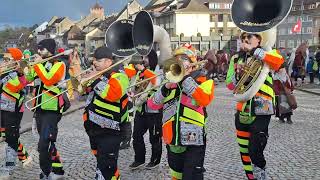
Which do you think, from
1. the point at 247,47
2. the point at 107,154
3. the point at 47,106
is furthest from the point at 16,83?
the point at 247,47

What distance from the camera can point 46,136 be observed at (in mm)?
5746

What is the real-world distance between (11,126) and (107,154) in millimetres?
2270

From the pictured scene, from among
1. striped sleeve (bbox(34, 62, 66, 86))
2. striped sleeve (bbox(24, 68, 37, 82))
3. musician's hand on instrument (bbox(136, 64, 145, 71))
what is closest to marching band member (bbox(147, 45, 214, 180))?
striped sleeve (bbox(34, 62, 66, 86))

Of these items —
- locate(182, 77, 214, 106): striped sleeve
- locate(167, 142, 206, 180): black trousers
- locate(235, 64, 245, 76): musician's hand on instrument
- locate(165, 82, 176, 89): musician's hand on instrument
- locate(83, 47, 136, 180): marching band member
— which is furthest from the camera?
locate(235, 64, 245, 76): musician's hand on instrument

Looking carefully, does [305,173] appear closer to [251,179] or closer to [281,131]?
[251,179]

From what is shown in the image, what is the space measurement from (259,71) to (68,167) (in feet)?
11.1

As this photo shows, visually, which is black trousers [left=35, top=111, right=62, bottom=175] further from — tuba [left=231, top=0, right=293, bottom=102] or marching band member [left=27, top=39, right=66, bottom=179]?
tuba [left=231, top=0, right=293, bottom=102]

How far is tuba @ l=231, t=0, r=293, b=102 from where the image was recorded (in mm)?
4914

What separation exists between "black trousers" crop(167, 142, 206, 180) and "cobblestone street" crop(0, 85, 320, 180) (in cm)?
170

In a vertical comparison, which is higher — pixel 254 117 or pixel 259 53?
pixel 259 53

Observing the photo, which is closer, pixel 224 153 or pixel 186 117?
pixel 186 117

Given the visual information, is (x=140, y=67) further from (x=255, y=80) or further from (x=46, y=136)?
(x=255, y=80)

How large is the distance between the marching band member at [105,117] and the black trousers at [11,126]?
6.57 ft

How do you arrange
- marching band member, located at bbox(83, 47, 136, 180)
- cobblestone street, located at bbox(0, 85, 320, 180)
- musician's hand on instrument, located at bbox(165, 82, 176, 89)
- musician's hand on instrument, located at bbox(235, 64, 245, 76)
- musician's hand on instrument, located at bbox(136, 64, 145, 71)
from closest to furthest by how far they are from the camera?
1. musician's hand on instrument, located at bbox(165, 82, 176, 89)
2. marching band member, located at bbox(83, 47, 136, 180)
3. musician's hand on instrument, located at bbox(235, 64, 245, 76)
4. cobblestone street, located at bbox(0, 85, 320, 180)
5. musician's hand on instrument, located at bbox(136, 64, 145, 71)
